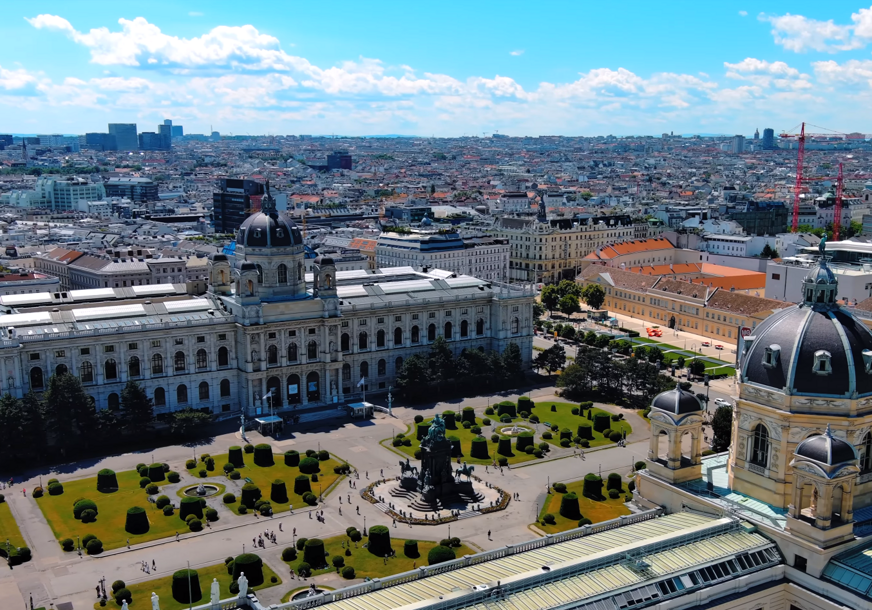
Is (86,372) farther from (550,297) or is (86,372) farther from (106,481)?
(550,297)

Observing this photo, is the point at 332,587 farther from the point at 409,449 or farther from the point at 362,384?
the point at 362,384

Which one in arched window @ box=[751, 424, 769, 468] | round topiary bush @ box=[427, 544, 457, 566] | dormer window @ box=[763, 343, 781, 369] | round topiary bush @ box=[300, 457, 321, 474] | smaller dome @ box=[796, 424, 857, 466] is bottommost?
round topiary bush @ box=[300, 457, 321, 474]

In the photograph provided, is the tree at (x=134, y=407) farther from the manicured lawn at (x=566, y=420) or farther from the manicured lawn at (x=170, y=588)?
the manicured lawn at (x=566, y=420)

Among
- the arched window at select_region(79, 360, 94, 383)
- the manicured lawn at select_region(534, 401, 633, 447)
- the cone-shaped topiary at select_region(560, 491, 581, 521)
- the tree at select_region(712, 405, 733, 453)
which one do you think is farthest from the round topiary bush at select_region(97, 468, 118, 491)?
the tree at select_region(712, 405, 733, 453)

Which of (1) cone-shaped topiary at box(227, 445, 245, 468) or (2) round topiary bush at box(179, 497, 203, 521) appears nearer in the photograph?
(2) round topiary bush at box(179, 497, 203, 521)

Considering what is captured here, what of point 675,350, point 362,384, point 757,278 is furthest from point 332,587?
point 757,278

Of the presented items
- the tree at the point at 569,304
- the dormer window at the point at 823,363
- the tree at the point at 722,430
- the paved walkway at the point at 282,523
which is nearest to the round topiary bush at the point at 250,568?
the paved walkway at the point at 282,523

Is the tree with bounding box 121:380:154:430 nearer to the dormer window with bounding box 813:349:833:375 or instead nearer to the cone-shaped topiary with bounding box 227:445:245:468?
the cone-shaped topiary with bounding box 227:445:245:468
